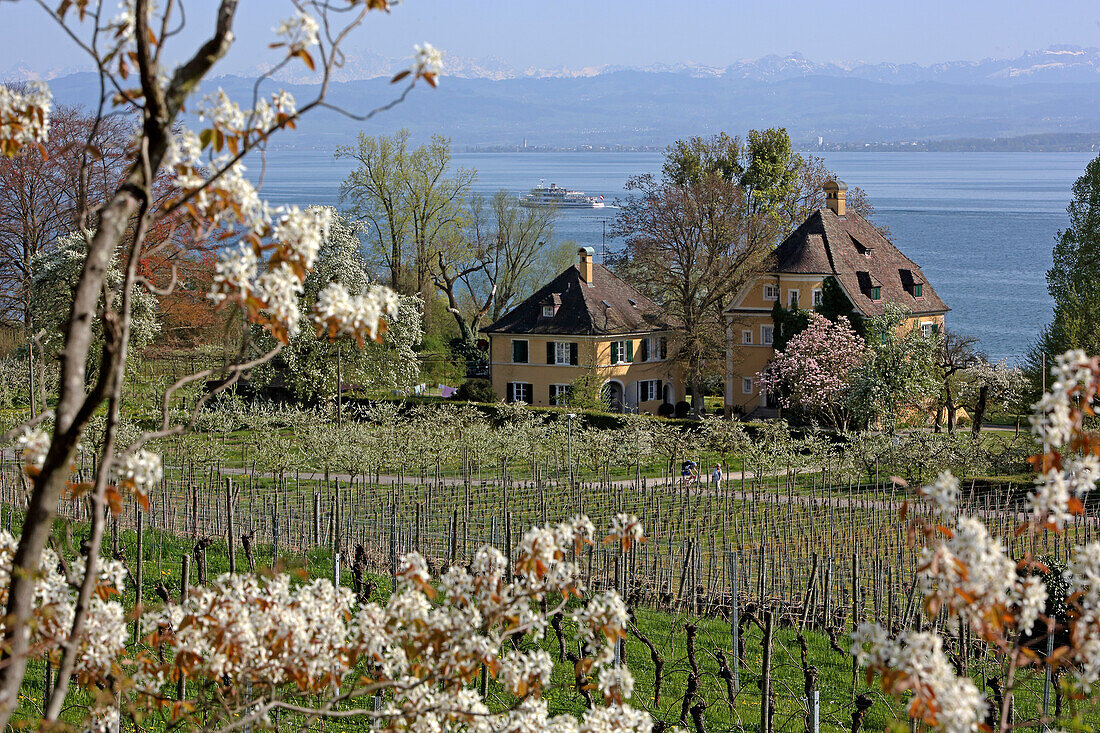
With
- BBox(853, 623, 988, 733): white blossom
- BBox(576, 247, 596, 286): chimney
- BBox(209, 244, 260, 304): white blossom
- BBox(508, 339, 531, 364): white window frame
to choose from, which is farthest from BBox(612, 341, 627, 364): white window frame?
BBox(853, 623, 988, 733): white blossom

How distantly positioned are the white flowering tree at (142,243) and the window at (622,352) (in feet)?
128

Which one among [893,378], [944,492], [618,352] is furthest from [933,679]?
[618,352]

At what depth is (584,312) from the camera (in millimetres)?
43500

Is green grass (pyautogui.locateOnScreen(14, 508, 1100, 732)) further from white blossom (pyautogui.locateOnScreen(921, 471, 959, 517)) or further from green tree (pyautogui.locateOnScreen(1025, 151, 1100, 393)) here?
green tree (pyautogui.locateOnScreen(1025, 151, 1100, 393))

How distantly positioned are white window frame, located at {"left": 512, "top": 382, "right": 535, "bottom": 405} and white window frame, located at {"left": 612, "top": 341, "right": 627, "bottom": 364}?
10.6 ft

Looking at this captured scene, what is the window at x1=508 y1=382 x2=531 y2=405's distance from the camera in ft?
144

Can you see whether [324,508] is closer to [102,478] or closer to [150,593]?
[150,593]

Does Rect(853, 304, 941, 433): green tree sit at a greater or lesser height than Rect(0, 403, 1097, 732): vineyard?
greater

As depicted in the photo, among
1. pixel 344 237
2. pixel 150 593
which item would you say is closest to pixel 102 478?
pixel 150 593

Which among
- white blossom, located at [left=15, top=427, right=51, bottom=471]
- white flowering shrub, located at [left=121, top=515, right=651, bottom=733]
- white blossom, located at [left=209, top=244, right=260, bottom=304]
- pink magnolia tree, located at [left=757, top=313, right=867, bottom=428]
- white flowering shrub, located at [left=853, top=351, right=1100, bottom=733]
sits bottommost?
pink magnolia tree, located at [left=757, top=313, right=867, bottom=428]

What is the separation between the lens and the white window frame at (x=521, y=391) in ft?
143

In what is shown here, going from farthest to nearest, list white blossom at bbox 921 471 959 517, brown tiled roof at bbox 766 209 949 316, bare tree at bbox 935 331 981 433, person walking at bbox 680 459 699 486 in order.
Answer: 1. brown tiled roof at bbox 766 209 949 316
2. bare tree at bbox 935 331 981 433
3. person walking at bbox 680 459 699 486
4. white blossom at bbox 921 471 959 517

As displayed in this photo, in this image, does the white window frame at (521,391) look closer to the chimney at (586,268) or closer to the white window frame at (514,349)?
the white window frame at (514,349)

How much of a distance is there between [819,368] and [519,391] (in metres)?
12.4
